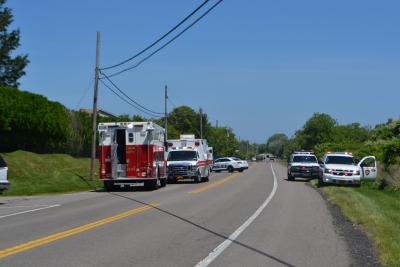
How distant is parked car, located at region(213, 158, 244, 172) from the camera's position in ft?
207

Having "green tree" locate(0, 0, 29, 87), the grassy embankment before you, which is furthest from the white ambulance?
"green tree" locate(0, 0, 29, 87)

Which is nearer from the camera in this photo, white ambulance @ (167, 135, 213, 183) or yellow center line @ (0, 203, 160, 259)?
yellow center line @ (0, 203, 160, 259)

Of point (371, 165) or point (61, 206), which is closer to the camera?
point (61, 206)

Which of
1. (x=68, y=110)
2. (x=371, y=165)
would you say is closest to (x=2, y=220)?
(x=371, y=165)

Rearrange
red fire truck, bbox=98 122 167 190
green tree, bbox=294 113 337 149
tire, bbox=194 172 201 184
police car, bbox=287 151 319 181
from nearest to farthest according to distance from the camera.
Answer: red fire truck, bbox=98 122 167 190, tire, bbox=194 172 201 184, police car, bbox=287 151 319 181, green tree, bbox=294 113 337 149

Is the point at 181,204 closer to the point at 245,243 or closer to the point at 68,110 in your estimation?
the point at 245,243

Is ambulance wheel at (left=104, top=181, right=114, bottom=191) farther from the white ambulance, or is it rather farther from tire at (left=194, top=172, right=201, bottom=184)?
tire at (left=194, top=172, right=201, bottom=184)

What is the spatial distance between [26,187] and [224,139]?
4178 inches

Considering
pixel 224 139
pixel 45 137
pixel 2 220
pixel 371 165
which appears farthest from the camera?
pixel 224 139

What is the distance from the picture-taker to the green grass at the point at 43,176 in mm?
30125

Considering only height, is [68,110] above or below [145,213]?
above

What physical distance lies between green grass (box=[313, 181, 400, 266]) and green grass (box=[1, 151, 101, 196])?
13.3 metres

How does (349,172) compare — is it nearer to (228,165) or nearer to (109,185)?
(109,185)

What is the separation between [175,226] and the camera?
1477 centimetres
